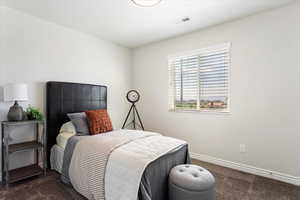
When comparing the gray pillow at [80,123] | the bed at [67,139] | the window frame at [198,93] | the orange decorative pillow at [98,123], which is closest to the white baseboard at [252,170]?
the window frame at [198,93]

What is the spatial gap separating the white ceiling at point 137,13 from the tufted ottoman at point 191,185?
89.5 inches

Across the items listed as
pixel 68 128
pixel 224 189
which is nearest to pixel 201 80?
pixel 224 189

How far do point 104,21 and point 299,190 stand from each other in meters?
3.93

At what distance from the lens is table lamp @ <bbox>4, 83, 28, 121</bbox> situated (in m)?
2.13

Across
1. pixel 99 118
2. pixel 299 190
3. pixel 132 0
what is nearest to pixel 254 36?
pixel 132 0

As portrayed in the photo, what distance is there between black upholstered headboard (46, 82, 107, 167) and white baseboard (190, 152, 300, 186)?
2.49 metres

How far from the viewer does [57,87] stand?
2773 millimetres

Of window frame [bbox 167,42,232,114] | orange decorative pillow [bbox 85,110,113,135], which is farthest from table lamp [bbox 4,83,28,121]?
window frame [bbox 167,42,232,114]

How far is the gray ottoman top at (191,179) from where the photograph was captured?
1543 millimetres

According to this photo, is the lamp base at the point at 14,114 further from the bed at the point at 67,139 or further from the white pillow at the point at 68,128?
the white pillow at the point at 68,128

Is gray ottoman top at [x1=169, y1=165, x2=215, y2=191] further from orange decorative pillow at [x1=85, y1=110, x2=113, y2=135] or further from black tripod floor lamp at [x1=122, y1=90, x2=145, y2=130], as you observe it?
black tripod floor lamp at [x1=122, y1=90, x2=145, y2=130]

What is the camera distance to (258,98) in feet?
8.28

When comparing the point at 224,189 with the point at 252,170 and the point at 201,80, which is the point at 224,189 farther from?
the point at 201,80

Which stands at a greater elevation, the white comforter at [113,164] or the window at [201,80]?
the window at [201,80]
